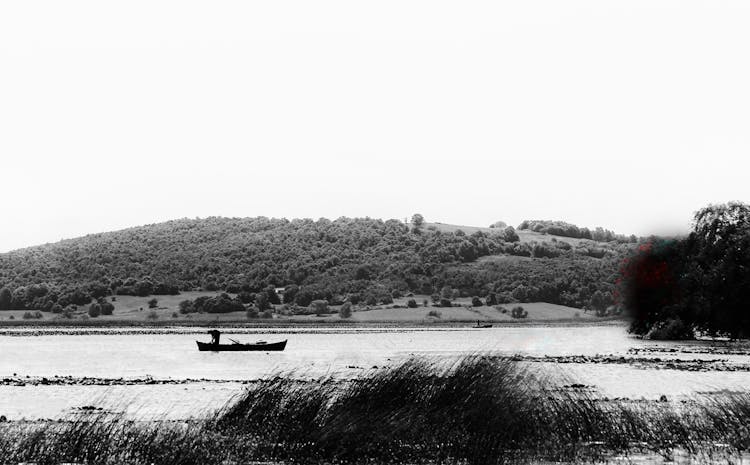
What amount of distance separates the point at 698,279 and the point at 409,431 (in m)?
67.8

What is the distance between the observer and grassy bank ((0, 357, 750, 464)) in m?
22.8

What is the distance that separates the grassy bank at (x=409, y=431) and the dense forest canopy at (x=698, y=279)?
5781 cm

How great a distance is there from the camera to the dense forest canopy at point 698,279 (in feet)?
272

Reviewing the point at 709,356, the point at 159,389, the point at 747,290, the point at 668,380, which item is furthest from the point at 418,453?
the point at 747,290

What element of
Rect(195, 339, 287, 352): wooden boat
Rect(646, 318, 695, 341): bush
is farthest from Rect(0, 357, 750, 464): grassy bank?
Rect(646, 318, 695, 341): bush

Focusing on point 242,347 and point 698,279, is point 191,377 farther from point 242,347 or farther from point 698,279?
point 698,279

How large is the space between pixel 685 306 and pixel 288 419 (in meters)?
72.3

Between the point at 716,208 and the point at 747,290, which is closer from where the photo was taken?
the point at 747,290

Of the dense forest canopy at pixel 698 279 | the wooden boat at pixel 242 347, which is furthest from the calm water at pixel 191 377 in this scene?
the dense forest canopy at pixel 698 279

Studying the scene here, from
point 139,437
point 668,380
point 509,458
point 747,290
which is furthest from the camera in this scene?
point 747,290

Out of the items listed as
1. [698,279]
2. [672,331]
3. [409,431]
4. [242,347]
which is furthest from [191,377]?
[672,331]

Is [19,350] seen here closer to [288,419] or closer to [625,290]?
[625,290]

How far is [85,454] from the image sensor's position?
2280 centimetres

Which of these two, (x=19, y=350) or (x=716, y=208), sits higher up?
(x=716, y=208)
